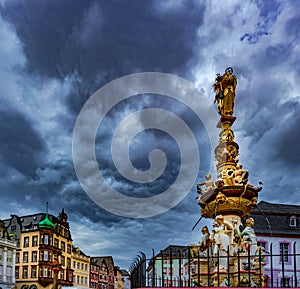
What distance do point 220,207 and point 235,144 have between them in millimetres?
2675

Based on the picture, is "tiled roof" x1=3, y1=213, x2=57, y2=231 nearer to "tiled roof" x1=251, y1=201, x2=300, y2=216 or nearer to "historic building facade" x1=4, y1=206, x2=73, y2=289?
"historic building facade" x1=4, y1=206, x2=73, y2=289

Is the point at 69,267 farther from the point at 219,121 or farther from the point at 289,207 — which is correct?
the point at 219,121

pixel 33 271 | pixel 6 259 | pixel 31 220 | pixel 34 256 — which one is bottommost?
pixel 33 271

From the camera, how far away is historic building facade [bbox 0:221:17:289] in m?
54.1

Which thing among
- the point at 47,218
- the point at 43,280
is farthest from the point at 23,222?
the point at 43,280

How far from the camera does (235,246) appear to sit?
1368 cm

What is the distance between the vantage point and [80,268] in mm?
78625

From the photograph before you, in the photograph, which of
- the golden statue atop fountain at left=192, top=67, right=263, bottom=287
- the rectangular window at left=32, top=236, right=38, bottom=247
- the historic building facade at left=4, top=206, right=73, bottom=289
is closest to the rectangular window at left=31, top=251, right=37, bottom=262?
the historic building facade at left=4, top=206, right=73, bottom=289

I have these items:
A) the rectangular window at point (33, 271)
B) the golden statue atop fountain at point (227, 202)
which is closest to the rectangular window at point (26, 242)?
the rectangular window at point (33, 271)

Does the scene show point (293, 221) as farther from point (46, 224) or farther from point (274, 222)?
point (46, 224)

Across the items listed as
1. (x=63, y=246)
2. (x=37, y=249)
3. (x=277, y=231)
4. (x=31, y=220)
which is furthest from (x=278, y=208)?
(x=31, y=220)

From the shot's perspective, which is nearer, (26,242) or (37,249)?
(37,249)

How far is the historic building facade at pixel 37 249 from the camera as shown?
6188 cm

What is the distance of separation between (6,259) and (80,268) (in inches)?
1014
